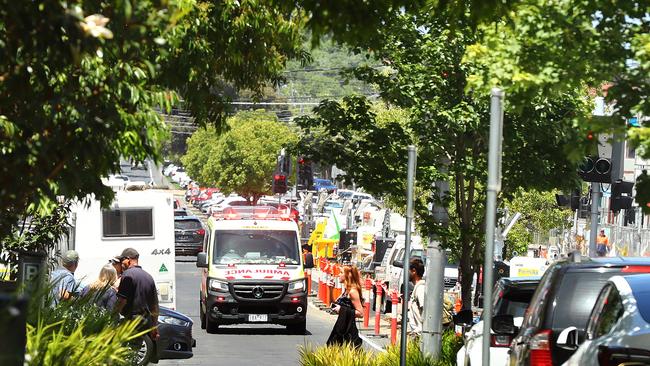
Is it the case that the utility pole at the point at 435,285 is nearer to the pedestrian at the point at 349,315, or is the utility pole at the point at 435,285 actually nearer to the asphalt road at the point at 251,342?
the pedestrian at the point at 349,315

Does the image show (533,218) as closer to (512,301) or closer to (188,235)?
(188,235)

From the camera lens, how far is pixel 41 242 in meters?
22.4

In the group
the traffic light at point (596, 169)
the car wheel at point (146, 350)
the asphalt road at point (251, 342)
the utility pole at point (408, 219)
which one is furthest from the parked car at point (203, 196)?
the utility pole at point (408, 219)

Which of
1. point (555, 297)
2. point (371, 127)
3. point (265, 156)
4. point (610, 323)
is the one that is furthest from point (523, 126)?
point (265, 156)

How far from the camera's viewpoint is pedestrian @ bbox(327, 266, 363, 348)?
20.1 meters

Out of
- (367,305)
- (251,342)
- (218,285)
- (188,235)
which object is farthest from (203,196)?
(251,342)

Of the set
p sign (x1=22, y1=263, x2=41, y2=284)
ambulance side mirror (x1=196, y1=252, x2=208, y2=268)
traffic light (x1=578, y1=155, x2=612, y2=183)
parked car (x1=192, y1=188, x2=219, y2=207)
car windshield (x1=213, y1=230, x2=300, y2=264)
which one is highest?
traffic light (x1=578, y1=155, x2=612, y2=183)

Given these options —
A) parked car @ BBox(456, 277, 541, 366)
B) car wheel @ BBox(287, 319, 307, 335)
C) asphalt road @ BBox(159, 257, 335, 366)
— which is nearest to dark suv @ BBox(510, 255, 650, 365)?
parked car @ BBox(456, 277, 541, 366)

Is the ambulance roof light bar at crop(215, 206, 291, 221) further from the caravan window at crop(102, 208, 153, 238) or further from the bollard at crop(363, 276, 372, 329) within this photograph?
the bollard at crop(363, 276, 372, 329)

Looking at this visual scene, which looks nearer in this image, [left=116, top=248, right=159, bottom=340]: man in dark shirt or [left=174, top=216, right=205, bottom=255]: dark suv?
[left=116, top=248, right=159, bottom=340]: man in dark shirt

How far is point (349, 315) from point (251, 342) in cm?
749

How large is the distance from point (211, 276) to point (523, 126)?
1244cm

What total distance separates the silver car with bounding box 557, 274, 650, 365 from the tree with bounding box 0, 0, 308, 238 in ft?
10.8

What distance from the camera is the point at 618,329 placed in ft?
32.3
